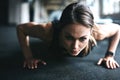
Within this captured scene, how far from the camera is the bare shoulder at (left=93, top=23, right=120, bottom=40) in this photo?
4.19ft

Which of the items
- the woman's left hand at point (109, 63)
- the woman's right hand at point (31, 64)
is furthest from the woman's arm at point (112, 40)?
the woman's right hand at point (31, 64)

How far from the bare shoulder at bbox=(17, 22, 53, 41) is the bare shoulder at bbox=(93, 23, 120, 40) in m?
0.21

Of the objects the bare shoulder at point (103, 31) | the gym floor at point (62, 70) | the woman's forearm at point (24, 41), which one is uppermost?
the bare shoulder at point (103, 31)

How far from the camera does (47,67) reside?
4.13 feet

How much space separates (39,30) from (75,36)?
0.24 meters

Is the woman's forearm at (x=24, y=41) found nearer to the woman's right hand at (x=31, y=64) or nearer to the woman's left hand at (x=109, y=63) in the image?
the woman's right hand at (x=31, y=64)

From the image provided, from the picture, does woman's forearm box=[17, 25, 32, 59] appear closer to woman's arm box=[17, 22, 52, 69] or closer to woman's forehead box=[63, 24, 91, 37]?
woman's arm box=[17, 22, 52, 69]

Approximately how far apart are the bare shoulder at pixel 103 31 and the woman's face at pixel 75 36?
14 cm

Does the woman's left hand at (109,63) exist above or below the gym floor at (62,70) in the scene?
above

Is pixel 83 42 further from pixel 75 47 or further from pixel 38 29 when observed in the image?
pixel 38 29

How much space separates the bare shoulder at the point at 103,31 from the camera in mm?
1276

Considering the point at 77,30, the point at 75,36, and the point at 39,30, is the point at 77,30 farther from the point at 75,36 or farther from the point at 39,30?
the point at 39,30

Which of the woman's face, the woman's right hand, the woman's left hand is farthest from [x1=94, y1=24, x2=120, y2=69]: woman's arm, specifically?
the woman's right hand

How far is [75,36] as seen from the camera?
108 centimetres
